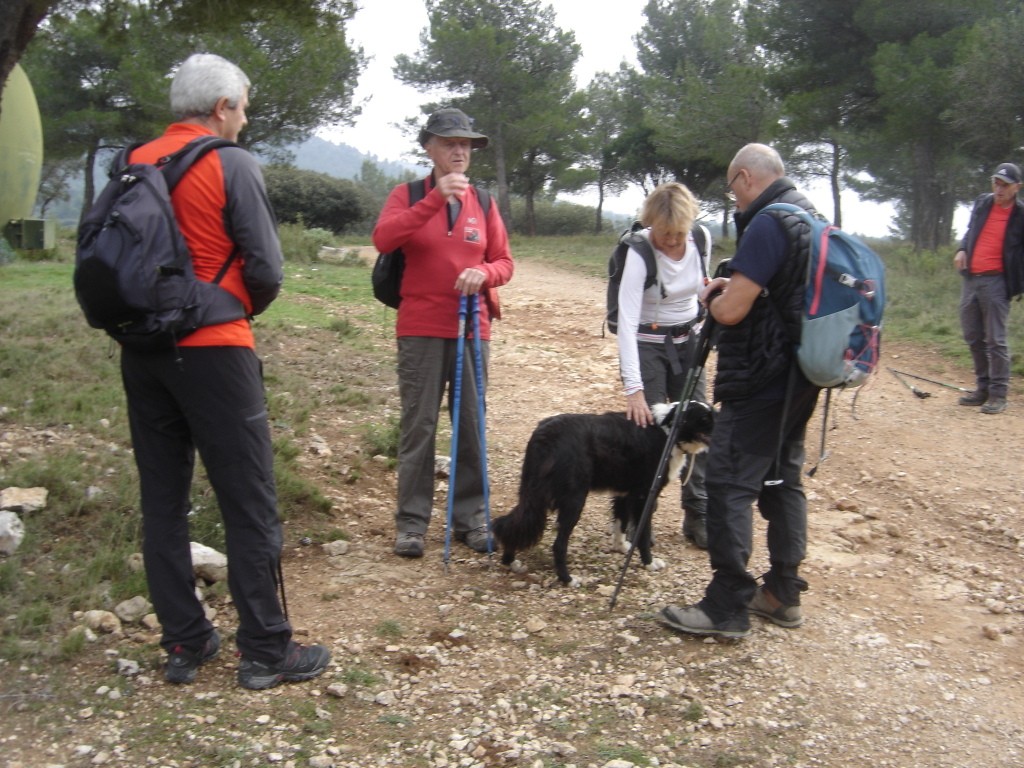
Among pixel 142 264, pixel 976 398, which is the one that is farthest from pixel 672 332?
pixel 976 398

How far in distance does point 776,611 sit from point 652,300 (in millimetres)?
1554

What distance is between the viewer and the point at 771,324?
3732mm

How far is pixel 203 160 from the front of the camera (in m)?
3.08

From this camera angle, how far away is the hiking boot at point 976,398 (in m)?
→ 7.95

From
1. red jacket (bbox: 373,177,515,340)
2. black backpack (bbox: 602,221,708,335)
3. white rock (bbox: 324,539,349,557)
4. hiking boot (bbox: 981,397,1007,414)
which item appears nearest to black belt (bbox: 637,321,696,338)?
black backpack (bbox: 602,221,708,335)

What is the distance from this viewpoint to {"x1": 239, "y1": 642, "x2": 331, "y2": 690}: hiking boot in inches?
133

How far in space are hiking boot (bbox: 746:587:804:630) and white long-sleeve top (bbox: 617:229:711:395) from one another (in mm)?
1083

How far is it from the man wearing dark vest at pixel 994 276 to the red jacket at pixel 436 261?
16.6ft

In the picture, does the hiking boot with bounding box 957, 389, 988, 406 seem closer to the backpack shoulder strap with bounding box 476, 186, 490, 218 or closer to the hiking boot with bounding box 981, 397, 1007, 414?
the hiking boot with bounding box 981, 397, 1007, 414

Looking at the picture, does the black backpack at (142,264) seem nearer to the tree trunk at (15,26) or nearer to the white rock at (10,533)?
the white rock at (10,533)

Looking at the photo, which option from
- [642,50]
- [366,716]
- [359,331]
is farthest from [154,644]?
[642,50]

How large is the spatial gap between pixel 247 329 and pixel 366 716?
1.42 m

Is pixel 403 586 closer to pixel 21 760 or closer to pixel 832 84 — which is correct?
pixel 21 760

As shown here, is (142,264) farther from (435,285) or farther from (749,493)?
(749,493)
